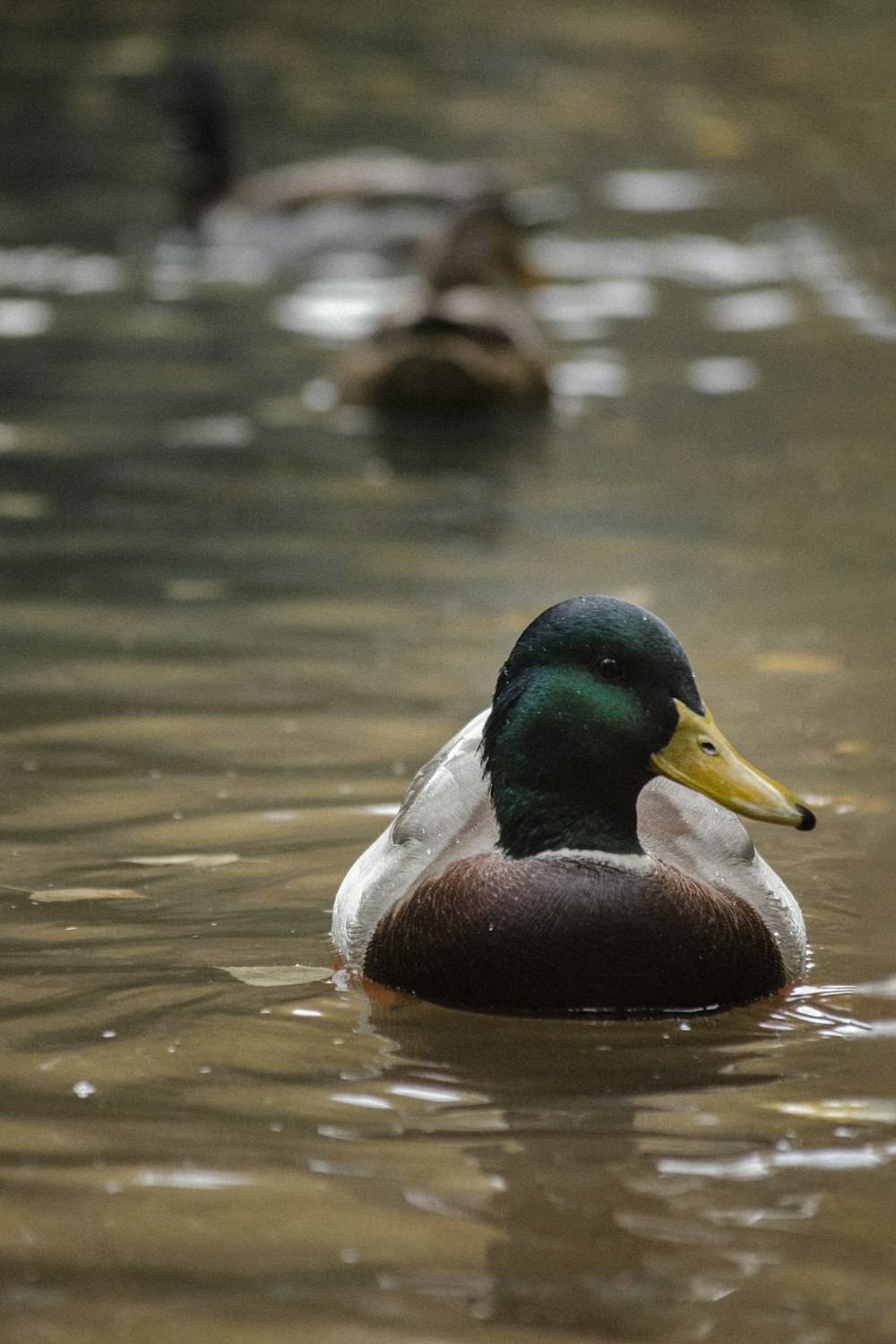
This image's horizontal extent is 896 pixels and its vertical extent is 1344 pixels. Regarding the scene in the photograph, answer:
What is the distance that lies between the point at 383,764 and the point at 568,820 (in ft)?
5.93

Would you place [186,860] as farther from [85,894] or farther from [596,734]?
[596,734]

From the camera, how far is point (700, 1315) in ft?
11.6

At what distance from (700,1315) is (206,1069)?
133cm

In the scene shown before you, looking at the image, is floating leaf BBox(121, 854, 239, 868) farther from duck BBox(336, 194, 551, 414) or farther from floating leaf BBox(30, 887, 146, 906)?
duck BBox(336, 194, 551, 414)

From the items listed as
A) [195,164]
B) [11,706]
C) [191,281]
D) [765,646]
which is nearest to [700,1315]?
[11,706]

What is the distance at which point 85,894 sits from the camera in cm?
566

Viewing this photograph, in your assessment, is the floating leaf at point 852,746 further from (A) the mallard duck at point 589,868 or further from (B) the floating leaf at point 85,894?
(B) the floating leaf at point 85,894

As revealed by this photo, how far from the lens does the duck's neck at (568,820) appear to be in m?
4.93

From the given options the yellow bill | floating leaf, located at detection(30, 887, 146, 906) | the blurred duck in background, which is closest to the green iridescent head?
the yellow bill

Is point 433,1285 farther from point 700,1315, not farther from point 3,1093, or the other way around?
point 3,1093

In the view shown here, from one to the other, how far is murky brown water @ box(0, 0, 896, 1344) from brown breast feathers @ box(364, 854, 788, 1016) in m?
0.09

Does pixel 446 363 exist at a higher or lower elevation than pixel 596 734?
lower

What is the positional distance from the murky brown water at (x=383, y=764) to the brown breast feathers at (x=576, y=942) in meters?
0.09

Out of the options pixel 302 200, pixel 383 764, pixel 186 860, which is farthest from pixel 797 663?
pixel 302 200
